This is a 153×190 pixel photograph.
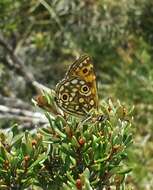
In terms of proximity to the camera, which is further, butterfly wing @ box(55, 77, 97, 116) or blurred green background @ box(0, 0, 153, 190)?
blurred green background @ box(0, 0, 153, 190)

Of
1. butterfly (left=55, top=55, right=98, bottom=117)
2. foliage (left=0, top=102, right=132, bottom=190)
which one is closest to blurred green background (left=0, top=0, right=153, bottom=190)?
butterfly (left=55, top=55, right=98, bottom=117)

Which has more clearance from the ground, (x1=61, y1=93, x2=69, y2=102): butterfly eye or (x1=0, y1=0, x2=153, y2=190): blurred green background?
(x1=0, y1=0, x2=153, y2=190): blurred green background

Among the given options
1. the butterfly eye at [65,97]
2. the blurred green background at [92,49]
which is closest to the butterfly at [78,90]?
the butterfly eye at [65,97]

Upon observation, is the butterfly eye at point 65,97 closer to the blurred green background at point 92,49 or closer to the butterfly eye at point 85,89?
the butterfly eye at point 85,89

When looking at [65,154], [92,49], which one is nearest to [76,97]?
[65,154]

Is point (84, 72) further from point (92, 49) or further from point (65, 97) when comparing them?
point (92, 49)

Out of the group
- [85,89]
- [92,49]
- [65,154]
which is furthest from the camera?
[92,49]

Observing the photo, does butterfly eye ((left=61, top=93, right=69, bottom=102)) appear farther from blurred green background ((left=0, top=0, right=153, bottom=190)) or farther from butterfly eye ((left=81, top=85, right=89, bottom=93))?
blurred green background ((left=0, top=0, right=153, bottom=190))
